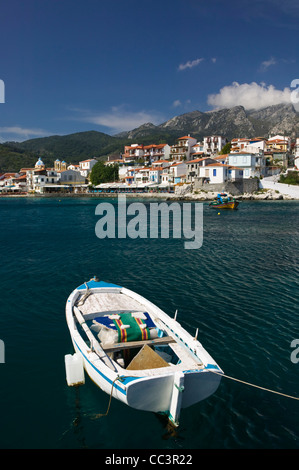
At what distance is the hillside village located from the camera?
3342 inches

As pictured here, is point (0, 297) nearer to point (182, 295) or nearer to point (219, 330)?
point (182, 295)

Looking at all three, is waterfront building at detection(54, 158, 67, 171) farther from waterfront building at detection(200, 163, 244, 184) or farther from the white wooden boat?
the white wooden boat

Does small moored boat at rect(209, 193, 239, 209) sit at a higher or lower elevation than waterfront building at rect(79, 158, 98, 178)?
lower

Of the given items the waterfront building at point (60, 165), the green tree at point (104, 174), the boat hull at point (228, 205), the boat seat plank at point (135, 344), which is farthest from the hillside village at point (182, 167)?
the boat seat plank at point (135, 344)

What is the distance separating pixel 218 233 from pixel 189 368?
28188 mm

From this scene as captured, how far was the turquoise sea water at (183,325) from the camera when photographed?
709cm

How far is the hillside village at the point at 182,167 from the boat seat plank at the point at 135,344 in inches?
3047

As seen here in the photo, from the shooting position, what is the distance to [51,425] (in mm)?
7324

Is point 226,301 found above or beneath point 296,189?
beneath

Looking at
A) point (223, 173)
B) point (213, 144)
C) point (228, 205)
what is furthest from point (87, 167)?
point (228, 205)

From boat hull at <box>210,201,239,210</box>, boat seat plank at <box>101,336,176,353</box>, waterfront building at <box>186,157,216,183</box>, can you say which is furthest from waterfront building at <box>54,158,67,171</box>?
boat seat plank at <box>101,336,176,353</box>

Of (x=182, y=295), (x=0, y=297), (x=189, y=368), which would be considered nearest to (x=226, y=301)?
(x=182, y=295)

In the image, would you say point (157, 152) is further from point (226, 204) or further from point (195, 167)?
point (226, 204)

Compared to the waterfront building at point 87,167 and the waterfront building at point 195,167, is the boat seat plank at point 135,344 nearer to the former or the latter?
the waterfront building at point 195,167
